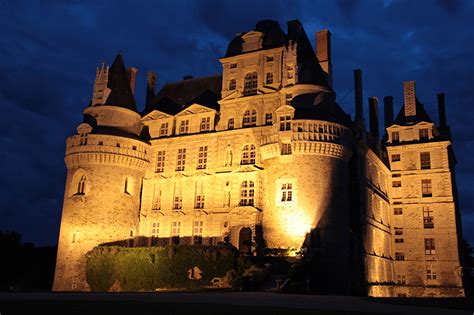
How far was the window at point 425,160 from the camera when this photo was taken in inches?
1823

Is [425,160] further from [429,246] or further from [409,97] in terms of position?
[429,246]

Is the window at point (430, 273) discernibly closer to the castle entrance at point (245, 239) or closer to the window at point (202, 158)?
the castle entrance at point (245, 239)

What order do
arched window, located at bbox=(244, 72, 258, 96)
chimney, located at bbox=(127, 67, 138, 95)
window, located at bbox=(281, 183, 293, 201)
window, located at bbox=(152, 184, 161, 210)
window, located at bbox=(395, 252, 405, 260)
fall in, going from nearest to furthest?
1. window, located at bbox=(281, 183, 293, 201)
2. arched window, located at bbox=(244, 72, 258, 96)
3. window, located at bbox=(152, 184, 161, 210)
4. window, located at bbox=(395, 252, 405, 260)
5. chimney, located at bbox=(127, 67, 138, 95)

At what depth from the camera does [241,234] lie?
1414 inches

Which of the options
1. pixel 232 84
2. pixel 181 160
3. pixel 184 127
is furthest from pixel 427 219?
pixel 184 127

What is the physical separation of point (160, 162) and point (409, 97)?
25.8 meters

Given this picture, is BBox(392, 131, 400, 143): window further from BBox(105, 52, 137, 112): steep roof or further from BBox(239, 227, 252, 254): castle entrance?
BBox(105, 52, 137, 112): steep roof

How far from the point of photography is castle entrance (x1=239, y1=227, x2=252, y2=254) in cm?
3497

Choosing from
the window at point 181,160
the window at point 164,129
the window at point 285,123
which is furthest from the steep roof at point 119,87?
the window at point 285,123

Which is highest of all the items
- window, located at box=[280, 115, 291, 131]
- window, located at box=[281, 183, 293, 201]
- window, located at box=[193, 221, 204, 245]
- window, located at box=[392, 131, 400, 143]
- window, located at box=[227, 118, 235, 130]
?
window, located at box=[392, 131, 400, 143]

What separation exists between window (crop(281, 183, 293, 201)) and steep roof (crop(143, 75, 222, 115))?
10.4 meters

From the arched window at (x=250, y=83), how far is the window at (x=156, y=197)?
10.6m

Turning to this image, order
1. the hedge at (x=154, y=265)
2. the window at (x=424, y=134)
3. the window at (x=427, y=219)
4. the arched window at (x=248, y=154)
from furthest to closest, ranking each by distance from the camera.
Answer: the window at (x=424, y=134)
the window at (x=427, y=219)
the arched window at (x=248, y=154)
the hedge at (x=154, y=265)

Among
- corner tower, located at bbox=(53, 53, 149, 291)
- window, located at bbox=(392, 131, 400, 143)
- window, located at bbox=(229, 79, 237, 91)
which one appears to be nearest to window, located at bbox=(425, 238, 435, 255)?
window, located at bbox=(392, 131, 400, 143)
